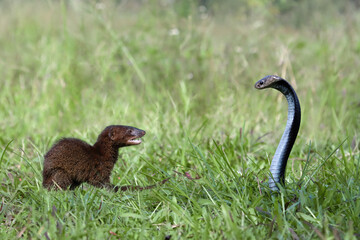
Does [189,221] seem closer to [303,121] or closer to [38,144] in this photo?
[38,144]

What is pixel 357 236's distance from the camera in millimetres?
2090

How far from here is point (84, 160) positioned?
311cm

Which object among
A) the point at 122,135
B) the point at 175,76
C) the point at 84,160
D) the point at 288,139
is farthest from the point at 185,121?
the point at 175,76

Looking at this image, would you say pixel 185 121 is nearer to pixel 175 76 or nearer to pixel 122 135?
pixel 122 135

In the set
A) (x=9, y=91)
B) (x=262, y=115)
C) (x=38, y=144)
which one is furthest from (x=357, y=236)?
(x=9, y=91)

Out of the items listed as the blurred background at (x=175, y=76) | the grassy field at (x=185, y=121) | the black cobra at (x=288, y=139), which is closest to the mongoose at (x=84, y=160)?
the grassy field at (x=185, y=121)

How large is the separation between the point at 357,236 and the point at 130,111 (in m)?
3.21

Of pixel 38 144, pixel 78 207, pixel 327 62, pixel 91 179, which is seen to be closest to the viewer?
pixel 78 207

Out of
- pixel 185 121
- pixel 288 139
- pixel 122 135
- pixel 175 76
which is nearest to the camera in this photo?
pixel 288 139

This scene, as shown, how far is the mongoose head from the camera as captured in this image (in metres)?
3.26

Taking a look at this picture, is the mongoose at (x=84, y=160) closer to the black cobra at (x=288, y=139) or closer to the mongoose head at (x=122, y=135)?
the mongoose head at (x=122, y=135)

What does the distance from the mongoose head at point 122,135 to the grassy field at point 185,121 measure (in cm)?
21

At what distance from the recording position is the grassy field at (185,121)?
7.66ft

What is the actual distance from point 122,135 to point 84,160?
13.3 inches
